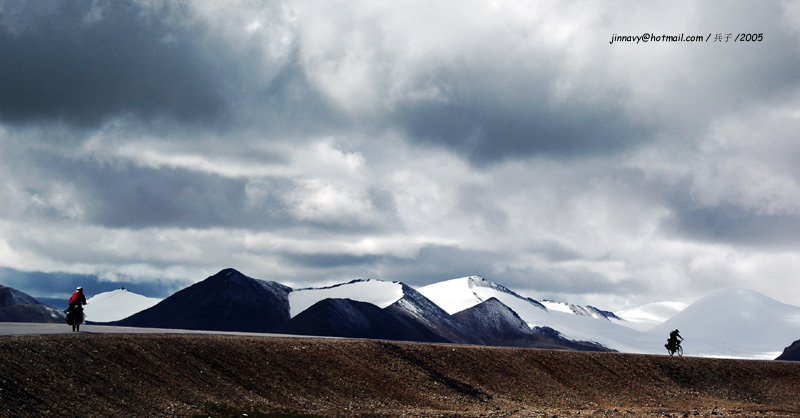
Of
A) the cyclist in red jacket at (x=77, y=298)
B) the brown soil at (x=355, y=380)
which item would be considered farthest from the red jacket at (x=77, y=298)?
the brown soil at (x=355, y=380)

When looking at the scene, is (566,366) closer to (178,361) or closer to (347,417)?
(347,417)

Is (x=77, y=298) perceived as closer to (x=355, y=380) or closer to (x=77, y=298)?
(x=77, y=298)

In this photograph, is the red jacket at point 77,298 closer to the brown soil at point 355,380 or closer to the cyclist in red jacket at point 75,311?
the cyclist in red jacket at point 75,311

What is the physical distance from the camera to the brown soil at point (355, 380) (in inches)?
1642

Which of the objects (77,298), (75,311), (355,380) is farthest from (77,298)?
(355,380)

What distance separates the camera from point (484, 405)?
5969 cm

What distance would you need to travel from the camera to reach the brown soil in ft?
137

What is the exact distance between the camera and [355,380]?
5856 centimetres

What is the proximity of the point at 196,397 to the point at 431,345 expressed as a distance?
2961cm

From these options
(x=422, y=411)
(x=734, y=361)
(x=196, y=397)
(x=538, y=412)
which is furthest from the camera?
(x=734, y=361)

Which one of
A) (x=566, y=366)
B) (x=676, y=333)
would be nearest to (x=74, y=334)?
(x=566, y=366)

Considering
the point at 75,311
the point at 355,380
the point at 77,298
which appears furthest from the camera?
the point at 355,380

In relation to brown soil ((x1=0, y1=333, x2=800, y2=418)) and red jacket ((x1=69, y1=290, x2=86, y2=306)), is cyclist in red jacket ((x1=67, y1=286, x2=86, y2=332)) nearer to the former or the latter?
red jacket ((x1=69, y1=290, x2=86, y2=306))

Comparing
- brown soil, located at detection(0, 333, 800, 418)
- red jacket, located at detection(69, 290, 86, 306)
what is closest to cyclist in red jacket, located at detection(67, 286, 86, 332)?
red jacket, located at detection(69, 290, 86, 306)
